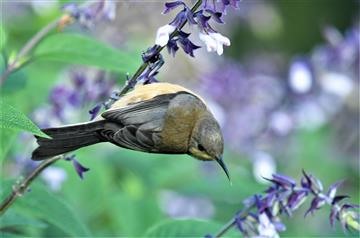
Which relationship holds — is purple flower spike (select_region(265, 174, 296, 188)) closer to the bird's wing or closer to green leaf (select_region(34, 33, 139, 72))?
the bird's wing

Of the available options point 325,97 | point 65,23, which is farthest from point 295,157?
point 65,23

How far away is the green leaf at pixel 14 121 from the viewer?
1337mm

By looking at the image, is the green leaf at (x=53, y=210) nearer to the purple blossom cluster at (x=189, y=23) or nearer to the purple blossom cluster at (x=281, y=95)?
the purple blossom cluster at (x=189, y=23)

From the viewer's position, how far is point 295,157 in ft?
12.6

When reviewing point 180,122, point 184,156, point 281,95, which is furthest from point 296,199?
point 281,95

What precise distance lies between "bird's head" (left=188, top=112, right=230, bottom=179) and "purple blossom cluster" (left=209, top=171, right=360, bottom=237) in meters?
0.13

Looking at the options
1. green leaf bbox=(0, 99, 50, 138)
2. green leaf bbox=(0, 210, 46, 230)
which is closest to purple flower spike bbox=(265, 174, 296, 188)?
green leaf bbox=(0, 210, 46, 230)

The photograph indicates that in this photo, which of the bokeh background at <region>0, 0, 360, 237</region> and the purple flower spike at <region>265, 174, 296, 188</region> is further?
the bokeh background at <region>0, 0, 360, 237</region>

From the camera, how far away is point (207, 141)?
1.76 metres

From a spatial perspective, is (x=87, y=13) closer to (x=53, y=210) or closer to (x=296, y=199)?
(x=53, y=210)

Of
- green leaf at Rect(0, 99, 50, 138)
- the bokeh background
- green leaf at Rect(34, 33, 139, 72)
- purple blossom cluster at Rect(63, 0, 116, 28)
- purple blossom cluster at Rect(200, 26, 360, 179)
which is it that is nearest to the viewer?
green leaf at Rect(0, 99, 50, 138)

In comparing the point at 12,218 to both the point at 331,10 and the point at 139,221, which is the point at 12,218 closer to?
the point at 139,221

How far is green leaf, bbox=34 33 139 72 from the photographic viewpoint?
80.1 inches

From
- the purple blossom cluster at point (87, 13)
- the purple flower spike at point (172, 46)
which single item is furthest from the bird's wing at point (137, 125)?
the purple blossom cluster at point (87, 13)
